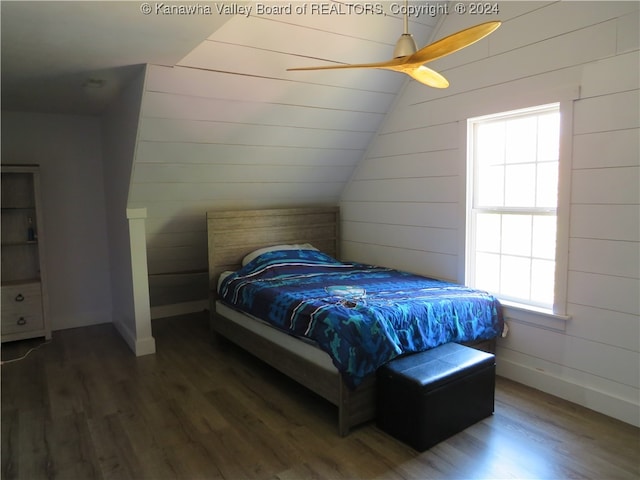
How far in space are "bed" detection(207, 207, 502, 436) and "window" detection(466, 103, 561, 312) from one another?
34 centimetres

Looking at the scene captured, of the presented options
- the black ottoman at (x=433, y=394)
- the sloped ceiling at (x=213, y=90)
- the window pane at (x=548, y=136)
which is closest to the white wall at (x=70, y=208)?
the sloped ceiling at (x=213, y=90)

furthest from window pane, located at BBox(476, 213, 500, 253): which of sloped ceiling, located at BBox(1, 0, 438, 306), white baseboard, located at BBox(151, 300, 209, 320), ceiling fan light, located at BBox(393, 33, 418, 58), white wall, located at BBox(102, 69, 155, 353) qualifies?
white baseboard, located at BBox(151, 300, 209, 320)

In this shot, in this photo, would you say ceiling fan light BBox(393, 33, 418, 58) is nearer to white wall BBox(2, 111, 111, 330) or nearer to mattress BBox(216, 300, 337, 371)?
mattress BBox(216, 300, 337, 371)

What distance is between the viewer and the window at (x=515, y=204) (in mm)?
2822

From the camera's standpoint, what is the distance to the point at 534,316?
284cm

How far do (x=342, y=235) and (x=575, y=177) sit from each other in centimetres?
236

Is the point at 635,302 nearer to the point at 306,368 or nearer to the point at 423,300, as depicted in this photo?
the point at 423,300

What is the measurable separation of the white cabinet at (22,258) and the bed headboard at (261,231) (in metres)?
1.48

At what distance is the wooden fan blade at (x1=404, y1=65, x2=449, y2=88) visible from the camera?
7.00ft

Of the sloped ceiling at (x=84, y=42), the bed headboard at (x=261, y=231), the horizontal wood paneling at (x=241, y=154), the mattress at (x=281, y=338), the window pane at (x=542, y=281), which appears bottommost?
the mattress at (x=281, y=338)

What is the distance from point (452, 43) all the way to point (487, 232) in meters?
1.70

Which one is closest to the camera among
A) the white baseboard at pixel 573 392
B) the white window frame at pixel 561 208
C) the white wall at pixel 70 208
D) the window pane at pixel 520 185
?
the white baseboard at pixel 573 392

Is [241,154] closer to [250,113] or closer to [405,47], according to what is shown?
[250,113]

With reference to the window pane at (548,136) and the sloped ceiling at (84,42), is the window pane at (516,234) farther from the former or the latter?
the sloped ceiling at (84,42)
